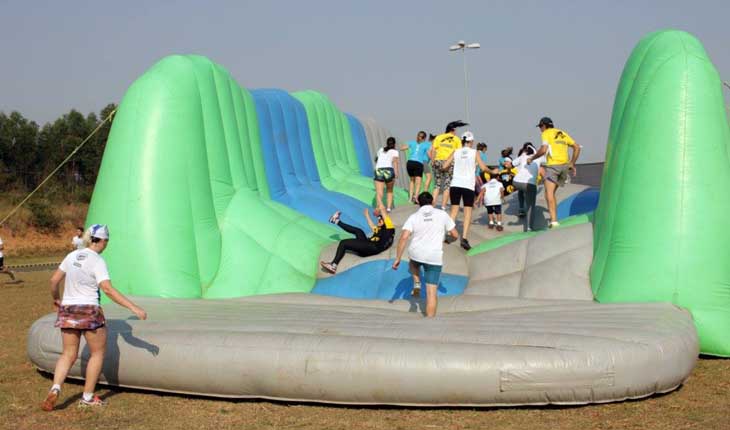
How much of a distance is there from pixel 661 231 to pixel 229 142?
4.78m

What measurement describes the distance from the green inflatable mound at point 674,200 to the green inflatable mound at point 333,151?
19.7 ft

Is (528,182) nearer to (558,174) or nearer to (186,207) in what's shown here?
(558,174)

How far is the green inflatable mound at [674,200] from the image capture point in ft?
21.0

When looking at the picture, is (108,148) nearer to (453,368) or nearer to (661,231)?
(453,368)

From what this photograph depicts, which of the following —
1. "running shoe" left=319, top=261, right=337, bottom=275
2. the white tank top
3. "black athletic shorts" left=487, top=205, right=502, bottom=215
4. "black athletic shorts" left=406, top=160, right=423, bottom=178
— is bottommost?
"running shoe" left=319, top=261, right=337, bottom=275

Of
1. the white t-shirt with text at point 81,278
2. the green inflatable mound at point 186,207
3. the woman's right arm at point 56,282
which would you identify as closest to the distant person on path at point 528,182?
the green inflatable mound at point 186,207

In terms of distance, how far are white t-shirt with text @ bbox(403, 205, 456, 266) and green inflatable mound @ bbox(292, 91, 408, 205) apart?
6.14m

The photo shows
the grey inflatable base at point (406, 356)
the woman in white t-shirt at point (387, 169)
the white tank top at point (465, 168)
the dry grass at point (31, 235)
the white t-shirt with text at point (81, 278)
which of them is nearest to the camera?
the grey inflatable base at point (406, 356)

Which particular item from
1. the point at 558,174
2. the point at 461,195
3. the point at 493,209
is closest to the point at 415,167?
the point at 493,209

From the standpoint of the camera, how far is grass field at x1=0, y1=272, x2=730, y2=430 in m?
4.65

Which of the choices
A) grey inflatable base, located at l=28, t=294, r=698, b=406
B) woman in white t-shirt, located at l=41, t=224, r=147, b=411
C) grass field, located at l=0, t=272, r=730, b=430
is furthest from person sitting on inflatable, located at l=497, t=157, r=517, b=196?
woman in white t-shirt, located at l=41, t=224, r=147, b=411

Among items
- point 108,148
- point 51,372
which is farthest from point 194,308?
point 108,148

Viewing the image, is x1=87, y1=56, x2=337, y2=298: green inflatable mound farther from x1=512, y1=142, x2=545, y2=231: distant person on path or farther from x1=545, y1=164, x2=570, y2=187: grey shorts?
x1=545, y1=164, x2=570, y2=187: grey shorts

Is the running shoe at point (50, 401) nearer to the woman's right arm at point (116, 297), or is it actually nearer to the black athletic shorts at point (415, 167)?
the woman's right arm at point (116, 297)
